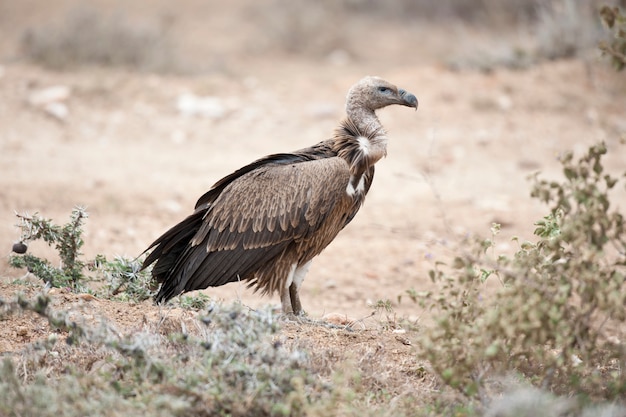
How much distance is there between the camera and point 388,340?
4855mm

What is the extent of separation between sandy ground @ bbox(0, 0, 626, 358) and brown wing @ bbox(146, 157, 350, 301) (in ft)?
5.51

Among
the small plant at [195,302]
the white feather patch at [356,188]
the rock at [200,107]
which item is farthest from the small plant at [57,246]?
the rock at [200,107]

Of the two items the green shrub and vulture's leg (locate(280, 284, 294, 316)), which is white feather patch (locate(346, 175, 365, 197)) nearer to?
vulture's leg (locate(280, 284, 294, 316))

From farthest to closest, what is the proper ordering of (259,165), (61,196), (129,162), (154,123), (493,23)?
(493,23), (154,123), (129,162), (61,196), (259,165)

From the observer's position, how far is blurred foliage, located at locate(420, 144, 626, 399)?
3.60 metres

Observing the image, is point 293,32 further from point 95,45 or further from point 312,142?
point 312,142

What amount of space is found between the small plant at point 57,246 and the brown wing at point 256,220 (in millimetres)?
582

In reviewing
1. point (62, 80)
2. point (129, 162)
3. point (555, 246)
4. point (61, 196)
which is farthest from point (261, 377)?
point (62, 80)

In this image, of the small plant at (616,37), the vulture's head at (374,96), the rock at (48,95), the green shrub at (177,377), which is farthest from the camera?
the rock at (48,95)

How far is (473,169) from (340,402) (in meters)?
6.56

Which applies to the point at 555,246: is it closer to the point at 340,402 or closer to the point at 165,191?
the point at 340,402

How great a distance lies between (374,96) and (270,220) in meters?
1.17

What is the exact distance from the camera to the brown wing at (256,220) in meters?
5.11

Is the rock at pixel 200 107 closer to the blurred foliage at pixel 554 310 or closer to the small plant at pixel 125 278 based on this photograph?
the small plant at pixel 125 278
